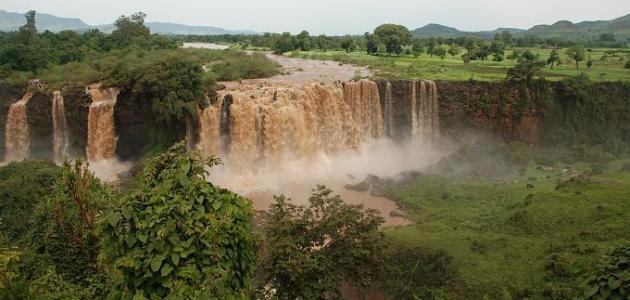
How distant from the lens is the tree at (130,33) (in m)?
36.8

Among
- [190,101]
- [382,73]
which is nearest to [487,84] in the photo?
[382,73]

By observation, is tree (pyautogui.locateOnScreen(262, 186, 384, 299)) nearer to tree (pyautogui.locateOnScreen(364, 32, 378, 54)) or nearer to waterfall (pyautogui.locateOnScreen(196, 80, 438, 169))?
waterfall (pyautogui.locateOnScreen(196, 80, 438, 169))

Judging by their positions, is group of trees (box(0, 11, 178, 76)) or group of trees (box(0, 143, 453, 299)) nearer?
group of trees (box(0, 143, 453, 299))

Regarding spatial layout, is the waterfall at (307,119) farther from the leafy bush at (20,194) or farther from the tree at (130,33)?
the tree at (130,33)

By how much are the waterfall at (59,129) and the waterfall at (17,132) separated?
1.12m

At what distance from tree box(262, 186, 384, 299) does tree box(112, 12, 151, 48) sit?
2927 centimetres

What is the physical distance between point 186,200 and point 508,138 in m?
24.3

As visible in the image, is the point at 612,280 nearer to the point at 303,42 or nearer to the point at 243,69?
the point at 243,69

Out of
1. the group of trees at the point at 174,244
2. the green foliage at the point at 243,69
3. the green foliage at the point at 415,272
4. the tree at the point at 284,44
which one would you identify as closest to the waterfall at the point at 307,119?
the green foliage at the point at 243,69

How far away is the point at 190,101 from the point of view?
21.1 m

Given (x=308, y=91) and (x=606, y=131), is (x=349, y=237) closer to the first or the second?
(x=308, y=91)

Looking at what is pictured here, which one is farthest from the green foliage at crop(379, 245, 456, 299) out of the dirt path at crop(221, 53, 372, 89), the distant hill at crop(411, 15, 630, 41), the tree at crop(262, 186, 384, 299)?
the distant hill at crop(411, 15, 630, 41)

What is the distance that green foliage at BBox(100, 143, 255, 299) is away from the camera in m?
4.93

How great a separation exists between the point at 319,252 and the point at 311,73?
21.7 meters
